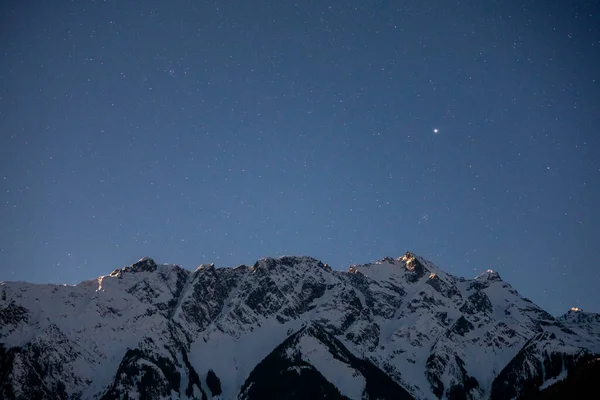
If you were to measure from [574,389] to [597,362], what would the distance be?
10238 millimetres

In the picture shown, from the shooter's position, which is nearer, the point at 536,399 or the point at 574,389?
the point at 574,389

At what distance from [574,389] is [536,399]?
733 inches

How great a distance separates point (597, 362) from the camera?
481ft

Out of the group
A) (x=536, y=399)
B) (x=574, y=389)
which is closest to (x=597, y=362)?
(x=574, y=389)

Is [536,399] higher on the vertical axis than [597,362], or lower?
lower

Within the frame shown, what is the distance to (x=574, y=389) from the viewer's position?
5605 inches

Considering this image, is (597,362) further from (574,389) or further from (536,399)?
(536,399)

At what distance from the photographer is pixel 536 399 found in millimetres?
159000

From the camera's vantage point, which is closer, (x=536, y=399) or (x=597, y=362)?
(x=597, y=362)

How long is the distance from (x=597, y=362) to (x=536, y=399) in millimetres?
20808
